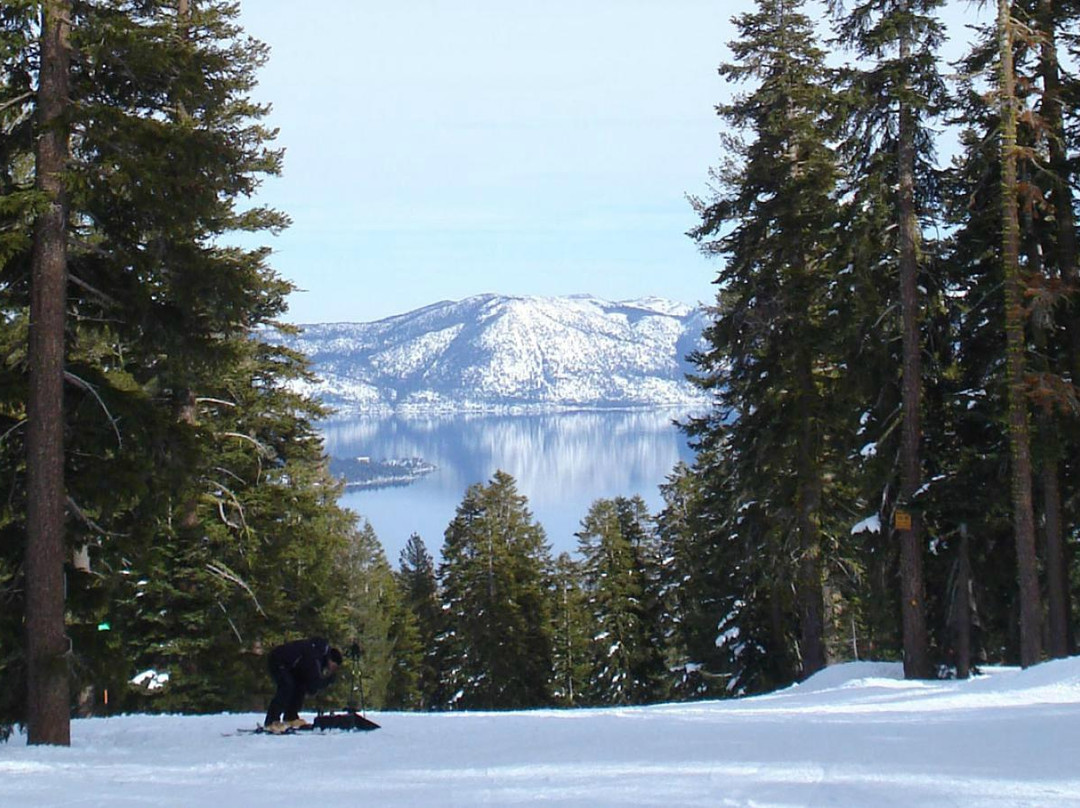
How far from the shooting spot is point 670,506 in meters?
43.6

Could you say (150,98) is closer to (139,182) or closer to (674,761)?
(139,182)

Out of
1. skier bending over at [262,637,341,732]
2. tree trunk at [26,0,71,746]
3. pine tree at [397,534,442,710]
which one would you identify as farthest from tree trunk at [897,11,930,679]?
pine tree at [397,534,442,710]

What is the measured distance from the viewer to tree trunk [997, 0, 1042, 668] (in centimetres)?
1803

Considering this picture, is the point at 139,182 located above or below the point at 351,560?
above

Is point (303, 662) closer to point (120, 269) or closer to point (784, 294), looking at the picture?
point (120, 269)

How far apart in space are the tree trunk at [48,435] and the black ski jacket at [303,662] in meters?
2.22

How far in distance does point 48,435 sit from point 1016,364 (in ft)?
50.1

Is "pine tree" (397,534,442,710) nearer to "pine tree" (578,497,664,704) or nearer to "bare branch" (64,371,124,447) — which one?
"pine tree" (578,497,664,704)

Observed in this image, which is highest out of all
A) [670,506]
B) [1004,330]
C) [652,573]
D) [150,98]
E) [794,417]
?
[150,98]

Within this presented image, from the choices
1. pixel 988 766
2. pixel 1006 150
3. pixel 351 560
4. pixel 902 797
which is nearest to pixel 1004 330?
pixel 1006 150

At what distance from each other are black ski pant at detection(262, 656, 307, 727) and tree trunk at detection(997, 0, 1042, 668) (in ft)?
42.5

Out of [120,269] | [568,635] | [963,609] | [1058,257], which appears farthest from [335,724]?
[568,635]

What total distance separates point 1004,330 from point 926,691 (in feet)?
24.6

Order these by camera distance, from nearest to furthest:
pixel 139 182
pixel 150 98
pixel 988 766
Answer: pixel 988 766, pixel 139 182, pixel 150 98
